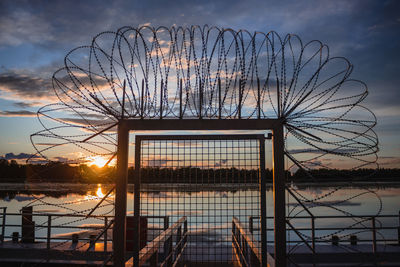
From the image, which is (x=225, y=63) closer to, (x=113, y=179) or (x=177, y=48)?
(x=177, y=48)

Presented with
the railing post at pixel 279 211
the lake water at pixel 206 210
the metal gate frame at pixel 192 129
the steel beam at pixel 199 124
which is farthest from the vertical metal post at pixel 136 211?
the railing post at pixel 279 211

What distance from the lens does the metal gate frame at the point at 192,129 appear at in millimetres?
4035

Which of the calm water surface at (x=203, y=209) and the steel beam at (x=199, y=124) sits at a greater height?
the steel beam at (x=199, y=124)

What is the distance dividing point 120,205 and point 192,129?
132cm

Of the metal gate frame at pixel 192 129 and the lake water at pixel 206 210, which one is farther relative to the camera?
the metal gate frame at pixel 192 129

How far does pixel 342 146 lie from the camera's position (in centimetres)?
381

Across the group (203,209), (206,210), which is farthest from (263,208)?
(206,210)

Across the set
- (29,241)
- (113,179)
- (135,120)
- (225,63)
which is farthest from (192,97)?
(29,241)

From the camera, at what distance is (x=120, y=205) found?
404cm

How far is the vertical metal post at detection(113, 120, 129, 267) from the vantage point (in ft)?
13.1

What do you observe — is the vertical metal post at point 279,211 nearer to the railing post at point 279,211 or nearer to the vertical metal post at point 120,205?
the railing post at point 279,211

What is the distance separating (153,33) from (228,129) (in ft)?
4.91

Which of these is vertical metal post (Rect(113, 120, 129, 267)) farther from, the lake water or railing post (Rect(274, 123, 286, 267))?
railing post (Rect(274, 123, 286, 267))

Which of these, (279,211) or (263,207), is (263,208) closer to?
(263,207)
